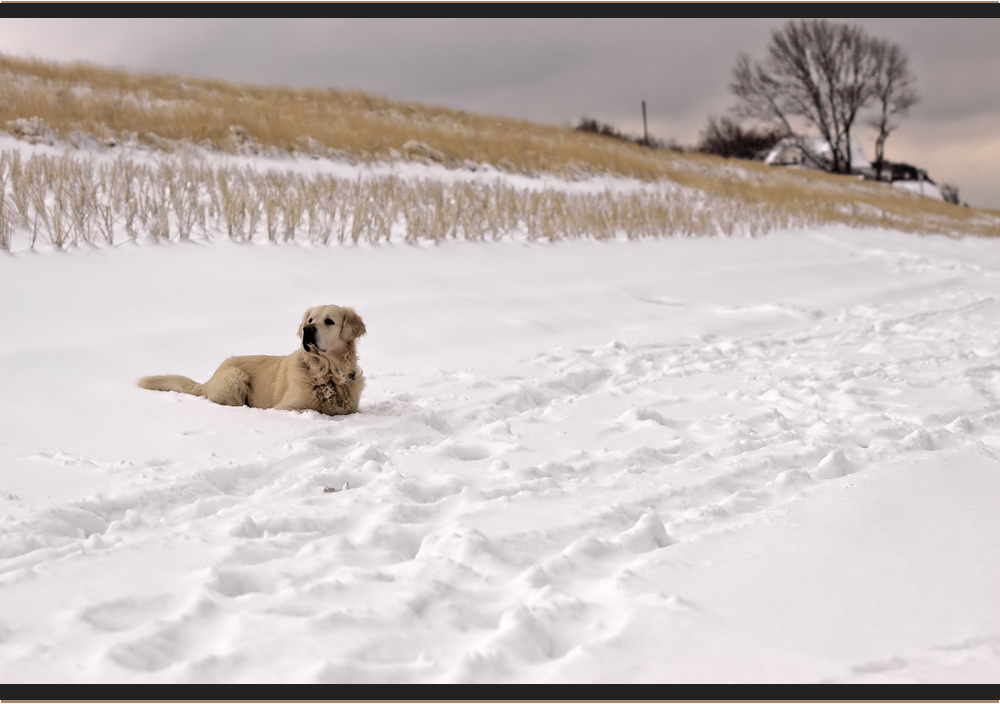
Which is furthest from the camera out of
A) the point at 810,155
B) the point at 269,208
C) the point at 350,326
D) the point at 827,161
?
the point at 827,161

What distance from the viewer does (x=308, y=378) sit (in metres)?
4.25

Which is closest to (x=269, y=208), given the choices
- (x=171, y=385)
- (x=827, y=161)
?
(x=171, y=385)

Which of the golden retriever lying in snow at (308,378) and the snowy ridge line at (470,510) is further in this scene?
the golden retriever lying in snow at (308,378)

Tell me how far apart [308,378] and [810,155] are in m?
48.5

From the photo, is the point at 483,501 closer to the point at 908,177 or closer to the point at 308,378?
the point at 308,378

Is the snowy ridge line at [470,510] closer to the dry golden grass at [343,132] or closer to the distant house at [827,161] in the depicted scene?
the dry golden grass at [343,132]

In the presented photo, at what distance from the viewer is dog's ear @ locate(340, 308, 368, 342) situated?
4.21m

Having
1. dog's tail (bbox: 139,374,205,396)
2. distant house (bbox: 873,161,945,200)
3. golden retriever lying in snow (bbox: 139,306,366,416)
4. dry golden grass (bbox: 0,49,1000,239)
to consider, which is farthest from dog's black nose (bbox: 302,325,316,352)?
distant house (bbox: 873,161,945,200)

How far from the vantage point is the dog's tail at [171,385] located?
4.52m

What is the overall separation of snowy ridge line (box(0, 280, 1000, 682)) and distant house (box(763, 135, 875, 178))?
152 ft

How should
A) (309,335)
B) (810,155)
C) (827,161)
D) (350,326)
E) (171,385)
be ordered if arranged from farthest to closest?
(827,161) → (810,155) → (171,385) → (350,326) → (309,335)

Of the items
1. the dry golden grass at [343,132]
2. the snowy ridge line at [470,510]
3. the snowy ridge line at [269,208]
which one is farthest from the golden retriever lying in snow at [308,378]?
the dry golden grass at [343,132]

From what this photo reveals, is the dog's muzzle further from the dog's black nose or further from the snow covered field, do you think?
the snow covered field

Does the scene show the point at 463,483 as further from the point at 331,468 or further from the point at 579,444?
the point at 579,444
